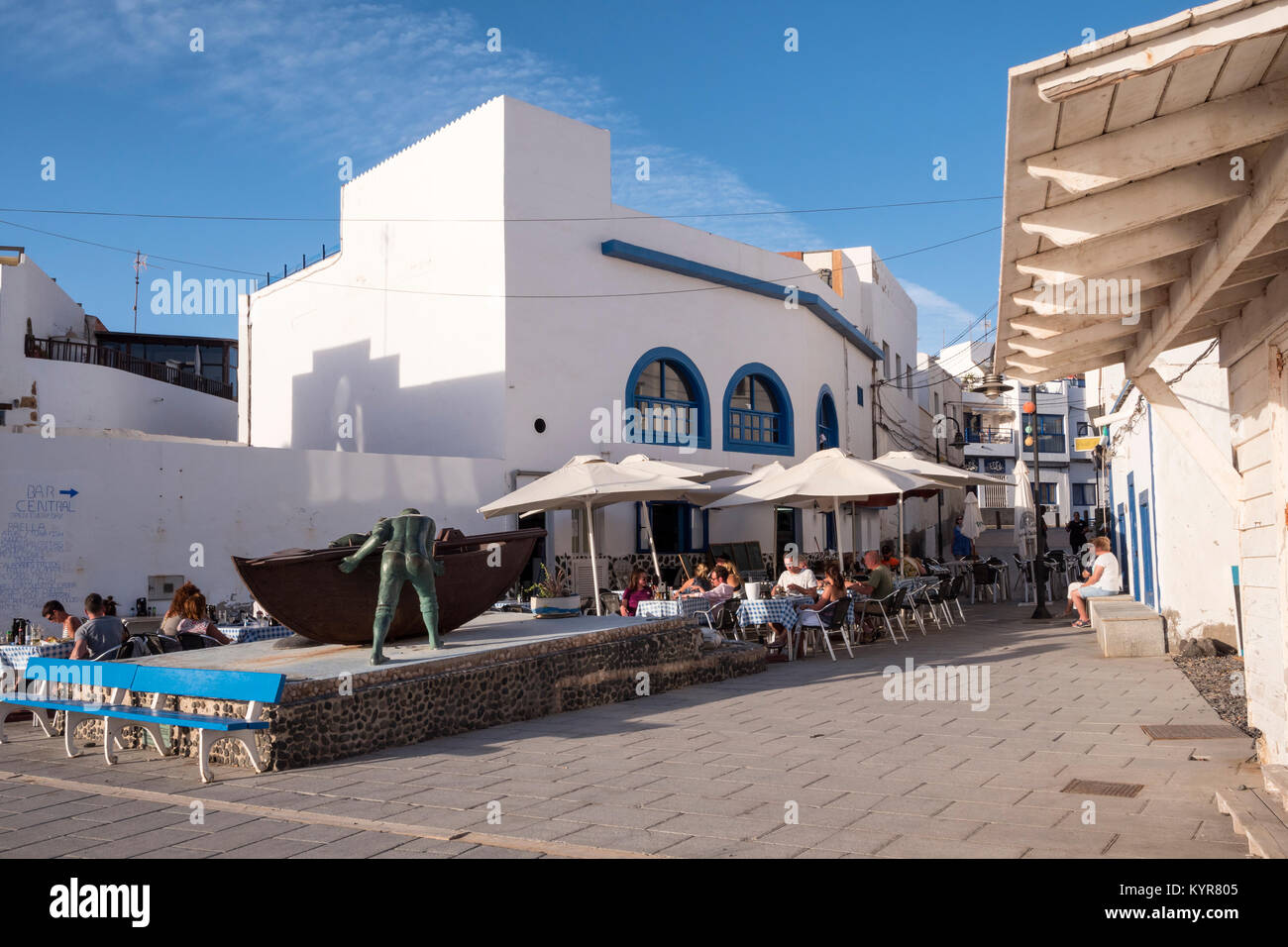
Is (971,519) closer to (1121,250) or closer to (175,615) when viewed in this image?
(175,615)

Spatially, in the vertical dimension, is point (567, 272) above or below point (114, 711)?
above

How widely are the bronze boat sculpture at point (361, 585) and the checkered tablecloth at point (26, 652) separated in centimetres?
200

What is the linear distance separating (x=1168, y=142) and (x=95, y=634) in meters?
8.68

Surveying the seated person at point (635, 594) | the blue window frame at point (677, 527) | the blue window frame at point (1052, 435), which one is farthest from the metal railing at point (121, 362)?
the blue window frame at point (1052, 435)

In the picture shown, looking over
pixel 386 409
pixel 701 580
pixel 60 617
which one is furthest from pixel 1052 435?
pixel 60 617

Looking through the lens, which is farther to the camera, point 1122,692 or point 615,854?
point 1122,692

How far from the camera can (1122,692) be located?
8719 millimetres

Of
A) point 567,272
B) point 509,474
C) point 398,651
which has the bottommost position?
point 398,651

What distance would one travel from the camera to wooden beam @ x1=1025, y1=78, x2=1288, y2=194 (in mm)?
3457

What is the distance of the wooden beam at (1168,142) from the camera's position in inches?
136

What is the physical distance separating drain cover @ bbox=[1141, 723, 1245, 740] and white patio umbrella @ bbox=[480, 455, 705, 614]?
6.90m

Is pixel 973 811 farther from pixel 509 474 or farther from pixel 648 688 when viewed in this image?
pixel 509 474

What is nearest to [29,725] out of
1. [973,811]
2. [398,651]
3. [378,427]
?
[398,651]
